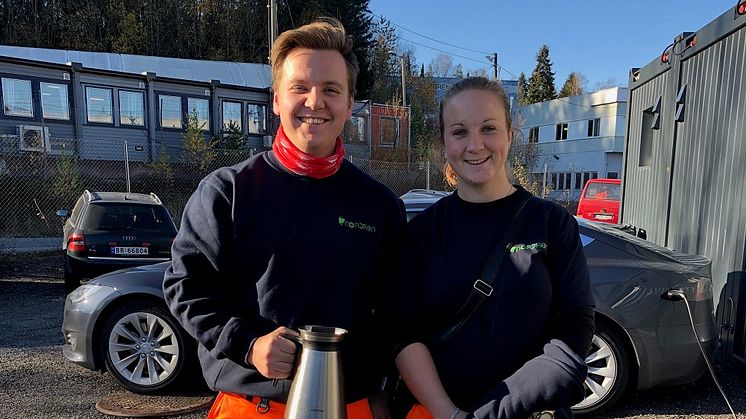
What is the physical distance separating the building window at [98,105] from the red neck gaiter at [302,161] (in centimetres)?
1932

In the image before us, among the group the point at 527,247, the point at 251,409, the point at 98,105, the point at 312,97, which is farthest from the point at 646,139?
the point at 98,105

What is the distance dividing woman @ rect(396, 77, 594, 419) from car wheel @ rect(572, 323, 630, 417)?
2502mm

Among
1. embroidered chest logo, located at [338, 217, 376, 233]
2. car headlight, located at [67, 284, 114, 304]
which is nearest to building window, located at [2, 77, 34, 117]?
car headlight, located at [67, 284, 114, 304]

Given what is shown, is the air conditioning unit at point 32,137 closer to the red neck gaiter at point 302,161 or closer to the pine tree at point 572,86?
the red neck gaiter at point 302,161

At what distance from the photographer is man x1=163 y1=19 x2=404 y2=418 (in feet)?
5.04

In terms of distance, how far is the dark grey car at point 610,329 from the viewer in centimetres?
374

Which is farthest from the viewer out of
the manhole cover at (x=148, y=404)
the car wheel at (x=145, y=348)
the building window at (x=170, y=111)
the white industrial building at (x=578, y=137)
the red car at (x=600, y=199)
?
the white industrial building at (x=578, y=137)

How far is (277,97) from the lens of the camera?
168 cm

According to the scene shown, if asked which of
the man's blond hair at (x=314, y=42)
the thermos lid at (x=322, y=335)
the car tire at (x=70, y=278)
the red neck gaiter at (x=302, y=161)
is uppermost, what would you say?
the man's blond hair at (x=314, y=42)

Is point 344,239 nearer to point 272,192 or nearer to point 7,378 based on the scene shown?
point 272,192

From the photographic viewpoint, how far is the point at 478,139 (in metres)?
1.60

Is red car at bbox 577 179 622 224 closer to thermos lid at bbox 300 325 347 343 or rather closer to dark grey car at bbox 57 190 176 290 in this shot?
dark grey car at bbox 57 190 176 290

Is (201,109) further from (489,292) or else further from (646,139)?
(489,292)

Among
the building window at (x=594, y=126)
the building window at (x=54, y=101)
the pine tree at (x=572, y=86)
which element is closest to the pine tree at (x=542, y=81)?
the pine tree at (x=572, y=86)
